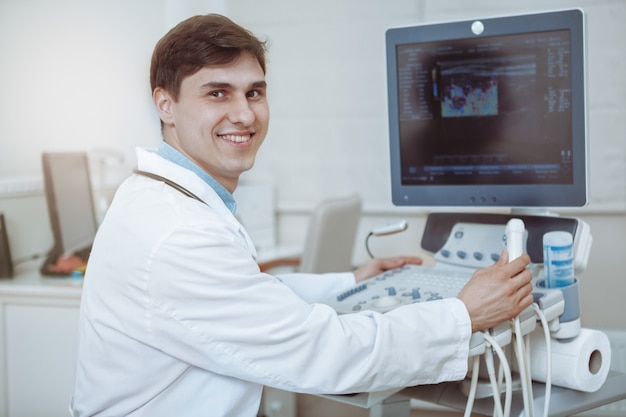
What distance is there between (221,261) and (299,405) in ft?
4.95

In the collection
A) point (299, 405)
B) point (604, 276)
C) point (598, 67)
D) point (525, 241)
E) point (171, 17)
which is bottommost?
point (299, 405)

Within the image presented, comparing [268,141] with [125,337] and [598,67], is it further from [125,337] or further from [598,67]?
[125,337]

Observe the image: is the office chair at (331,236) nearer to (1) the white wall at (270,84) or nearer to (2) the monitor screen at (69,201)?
(1) the white wall at (270,84)

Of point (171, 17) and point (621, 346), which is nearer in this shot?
point (621, 346)

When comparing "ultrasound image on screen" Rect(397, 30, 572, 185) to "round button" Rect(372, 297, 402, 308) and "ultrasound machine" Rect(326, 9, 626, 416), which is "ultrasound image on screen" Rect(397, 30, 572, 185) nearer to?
"ultrasound machine" Rect(326, 9, 626, 416)

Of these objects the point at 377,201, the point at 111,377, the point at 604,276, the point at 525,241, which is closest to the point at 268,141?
the point at 377,201

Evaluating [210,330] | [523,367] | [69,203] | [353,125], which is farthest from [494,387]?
[353,125]

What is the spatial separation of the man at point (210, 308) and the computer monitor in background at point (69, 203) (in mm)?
1394

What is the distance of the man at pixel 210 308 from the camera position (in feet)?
3.77

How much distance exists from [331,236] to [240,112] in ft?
4.19

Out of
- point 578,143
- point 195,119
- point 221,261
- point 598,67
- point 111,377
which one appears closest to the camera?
point 221,261

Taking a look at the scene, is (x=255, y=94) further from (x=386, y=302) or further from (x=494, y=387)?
(x=494, y=387)

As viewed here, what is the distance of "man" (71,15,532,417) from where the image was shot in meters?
1.15

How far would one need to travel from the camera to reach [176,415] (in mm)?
1229
